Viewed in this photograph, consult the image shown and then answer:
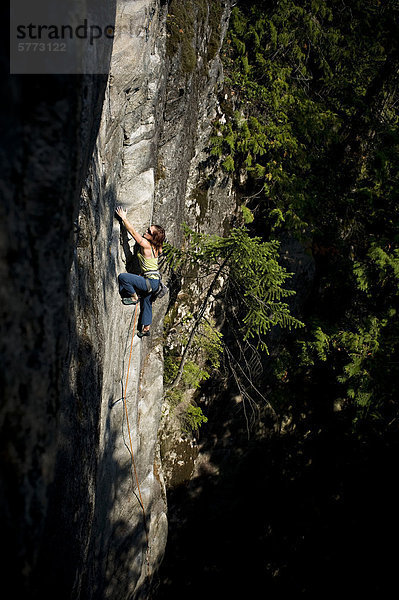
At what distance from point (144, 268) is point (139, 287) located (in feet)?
1.01

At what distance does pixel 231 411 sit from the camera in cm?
1020

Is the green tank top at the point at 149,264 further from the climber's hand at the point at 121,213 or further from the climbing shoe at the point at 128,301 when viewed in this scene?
the climber's hand at the point at 121,213

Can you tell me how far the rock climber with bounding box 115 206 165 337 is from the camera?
5344mm

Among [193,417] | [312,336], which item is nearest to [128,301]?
[193,417]

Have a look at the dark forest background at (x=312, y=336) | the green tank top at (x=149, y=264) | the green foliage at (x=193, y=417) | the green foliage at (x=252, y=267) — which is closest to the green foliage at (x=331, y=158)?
the dark forest background at (x=312, y=336)

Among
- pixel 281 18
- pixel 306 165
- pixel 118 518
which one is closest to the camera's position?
pixel 118 518

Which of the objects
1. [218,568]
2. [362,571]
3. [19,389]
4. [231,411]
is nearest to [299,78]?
[231,411]

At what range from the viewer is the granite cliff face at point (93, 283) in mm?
1280

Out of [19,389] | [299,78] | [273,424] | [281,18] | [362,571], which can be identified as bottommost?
[362,571]

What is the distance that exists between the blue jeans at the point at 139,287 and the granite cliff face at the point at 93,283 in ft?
0.76

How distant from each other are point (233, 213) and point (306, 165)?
2.05 metres

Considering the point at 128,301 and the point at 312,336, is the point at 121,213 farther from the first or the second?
the point at 312,336

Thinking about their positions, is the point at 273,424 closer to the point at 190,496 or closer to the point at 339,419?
the point at 339,419

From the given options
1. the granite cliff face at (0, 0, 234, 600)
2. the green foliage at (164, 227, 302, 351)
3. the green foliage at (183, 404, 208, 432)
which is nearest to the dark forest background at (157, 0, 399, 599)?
the green foliage at (183, 404, 208, 432)
